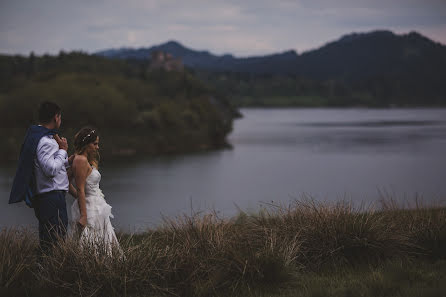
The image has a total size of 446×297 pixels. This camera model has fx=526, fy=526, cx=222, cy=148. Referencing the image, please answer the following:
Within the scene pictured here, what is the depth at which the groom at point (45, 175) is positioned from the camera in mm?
5074

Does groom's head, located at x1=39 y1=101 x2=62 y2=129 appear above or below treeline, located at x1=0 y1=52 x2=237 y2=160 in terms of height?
above

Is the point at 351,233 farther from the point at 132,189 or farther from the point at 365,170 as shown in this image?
the point at 365,170

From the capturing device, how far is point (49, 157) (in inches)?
199

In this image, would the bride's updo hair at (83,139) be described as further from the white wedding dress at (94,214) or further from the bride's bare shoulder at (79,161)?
the white wedding dress at (94,214)

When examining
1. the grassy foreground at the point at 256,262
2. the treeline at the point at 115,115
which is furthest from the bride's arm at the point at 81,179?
the treeline at the point at 115,115

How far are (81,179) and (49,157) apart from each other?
0.47 m

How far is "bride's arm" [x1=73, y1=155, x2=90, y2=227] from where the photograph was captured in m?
5.38

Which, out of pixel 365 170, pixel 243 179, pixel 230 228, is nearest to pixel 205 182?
pixel 243 179

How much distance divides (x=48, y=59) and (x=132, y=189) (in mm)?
71337

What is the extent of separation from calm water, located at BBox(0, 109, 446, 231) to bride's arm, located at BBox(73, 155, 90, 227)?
42.4ft

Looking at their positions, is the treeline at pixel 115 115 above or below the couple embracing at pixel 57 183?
below

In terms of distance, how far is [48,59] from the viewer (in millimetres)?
97500

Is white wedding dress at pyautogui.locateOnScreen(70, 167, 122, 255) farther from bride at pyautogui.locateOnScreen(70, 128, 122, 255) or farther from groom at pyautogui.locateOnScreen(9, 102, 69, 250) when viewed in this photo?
groom at pyautogui.locateOnScreen(9, 102, 69, 250)

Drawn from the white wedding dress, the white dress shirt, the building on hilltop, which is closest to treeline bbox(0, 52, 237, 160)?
the white wedding dress
